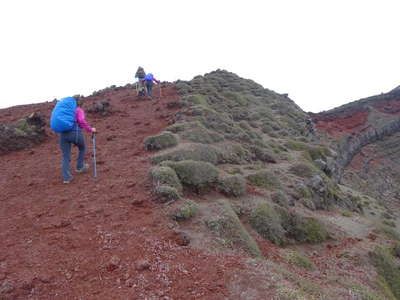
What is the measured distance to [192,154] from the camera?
513 inches

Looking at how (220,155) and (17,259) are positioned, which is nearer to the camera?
(17,259)

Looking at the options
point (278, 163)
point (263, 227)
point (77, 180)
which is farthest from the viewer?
point (278, 163)

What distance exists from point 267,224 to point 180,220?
2.83 meters

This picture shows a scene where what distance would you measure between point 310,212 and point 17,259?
9674 mm

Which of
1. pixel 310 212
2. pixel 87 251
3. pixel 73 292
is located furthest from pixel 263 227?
pixel 73 292

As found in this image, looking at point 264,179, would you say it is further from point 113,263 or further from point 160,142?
point 113,263

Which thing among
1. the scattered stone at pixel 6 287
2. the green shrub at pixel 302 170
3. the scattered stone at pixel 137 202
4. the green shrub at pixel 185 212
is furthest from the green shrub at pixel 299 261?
the green shrub at pixel 302 170

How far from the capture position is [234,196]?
1159 centimetres

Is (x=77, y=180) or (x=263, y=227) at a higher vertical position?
(x=77, y=180)

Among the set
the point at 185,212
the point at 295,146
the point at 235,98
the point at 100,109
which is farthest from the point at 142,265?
the point at 235,98

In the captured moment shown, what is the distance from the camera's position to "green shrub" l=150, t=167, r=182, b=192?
10328mm

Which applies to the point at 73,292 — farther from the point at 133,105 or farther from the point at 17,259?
the point at 133,105

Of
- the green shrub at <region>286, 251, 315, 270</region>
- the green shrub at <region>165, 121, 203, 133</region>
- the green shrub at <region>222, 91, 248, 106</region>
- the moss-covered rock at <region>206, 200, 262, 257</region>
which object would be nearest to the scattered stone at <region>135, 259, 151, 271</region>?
the moss-covered rock at <region>206, 200, 262, 257</region>

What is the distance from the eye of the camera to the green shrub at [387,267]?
1073 cm
